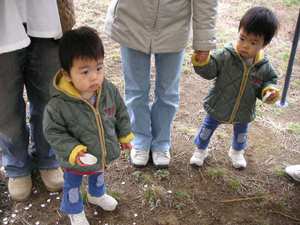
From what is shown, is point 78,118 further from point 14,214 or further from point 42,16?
point 14,214

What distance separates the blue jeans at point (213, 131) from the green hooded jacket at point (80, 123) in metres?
0.91

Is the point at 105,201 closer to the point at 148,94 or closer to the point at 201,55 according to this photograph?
the point at 148,94

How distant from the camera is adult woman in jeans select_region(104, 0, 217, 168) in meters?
2.04

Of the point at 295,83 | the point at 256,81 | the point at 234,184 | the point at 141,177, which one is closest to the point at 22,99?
the point at 141,177

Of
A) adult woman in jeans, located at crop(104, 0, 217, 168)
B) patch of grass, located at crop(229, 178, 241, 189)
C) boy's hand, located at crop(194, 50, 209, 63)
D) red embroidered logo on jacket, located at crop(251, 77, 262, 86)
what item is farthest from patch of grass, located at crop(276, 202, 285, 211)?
boy's hand, located at crop(194, 50, 209, 63)

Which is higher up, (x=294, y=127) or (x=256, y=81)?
(x=256, y=81)

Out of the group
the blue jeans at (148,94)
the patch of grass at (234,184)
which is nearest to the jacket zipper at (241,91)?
the blue jeans at (148,94)

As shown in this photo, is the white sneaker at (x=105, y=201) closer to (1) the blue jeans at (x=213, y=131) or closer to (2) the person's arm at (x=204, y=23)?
(1) the blue jeans at (x=213, y=131)

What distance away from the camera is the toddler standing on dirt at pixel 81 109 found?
5.39ft

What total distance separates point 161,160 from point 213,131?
527mm

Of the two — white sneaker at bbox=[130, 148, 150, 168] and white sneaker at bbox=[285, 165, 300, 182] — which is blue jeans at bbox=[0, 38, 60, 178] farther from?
white sneaker at bbox=[285, 165, 300, 182]

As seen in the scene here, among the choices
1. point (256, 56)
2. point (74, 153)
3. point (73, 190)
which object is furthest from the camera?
point (256, 56)

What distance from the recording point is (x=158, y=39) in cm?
213

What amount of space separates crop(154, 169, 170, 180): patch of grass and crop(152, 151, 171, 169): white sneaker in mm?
41
